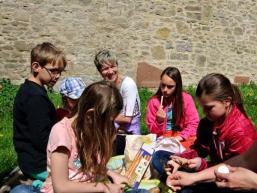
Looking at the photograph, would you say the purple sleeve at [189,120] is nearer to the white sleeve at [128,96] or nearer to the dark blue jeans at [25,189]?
the white sleeve at [128,96]

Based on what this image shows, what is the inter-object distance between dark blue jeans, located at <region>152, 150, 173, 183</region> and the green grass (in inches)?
66.5

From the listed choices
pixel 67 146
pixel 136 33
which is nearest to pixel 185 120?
pixel 67 146

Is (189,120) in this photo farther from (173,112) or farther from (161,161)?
(161,161)

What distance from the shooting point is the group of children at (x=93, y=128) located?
296 cm

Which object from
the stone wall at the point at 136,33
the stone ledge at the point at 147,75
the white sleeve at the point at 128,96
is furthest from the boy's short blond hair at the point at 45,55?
the stone ledge at the point at 147,75

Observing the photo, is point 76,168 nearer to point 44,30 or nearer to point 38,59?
point 38,59

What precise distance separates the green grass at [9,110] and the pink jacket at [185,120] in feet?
4.61

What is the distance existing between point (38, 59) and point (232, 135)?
66.9 inches

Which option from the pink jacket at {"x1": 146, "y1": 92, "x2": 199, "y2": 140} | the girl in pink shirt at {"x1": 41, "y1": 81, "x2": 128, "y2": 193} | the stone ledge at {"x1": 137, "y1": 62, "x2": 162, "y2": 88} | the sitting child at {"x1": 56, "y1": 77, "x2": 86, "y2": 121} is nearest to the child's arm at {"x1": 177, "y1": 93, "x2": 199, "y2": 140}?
the pink jacket at {"x1": 146, "y1": 92, "x2": 199, "y2": 140}

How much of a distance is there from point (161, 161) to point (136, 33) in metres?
6.91

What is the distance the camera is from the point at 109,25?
10.3m

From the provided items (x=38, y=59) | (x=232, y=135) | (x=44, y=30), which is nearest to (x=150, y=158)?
(x=232, y=135)

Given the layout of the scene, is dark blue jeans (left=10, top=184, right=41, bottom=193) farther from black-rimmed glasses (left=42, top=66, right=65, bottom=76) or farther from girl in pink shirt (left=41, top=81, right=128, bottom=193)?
black-rimmed glasses (left=42, top=66, right=65, bottom=76)

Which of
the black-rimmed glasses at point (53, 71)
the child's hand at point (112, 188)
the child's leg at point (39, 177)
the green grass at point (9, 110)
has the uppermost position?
the black-rimmed glasses at point (53, 71)
